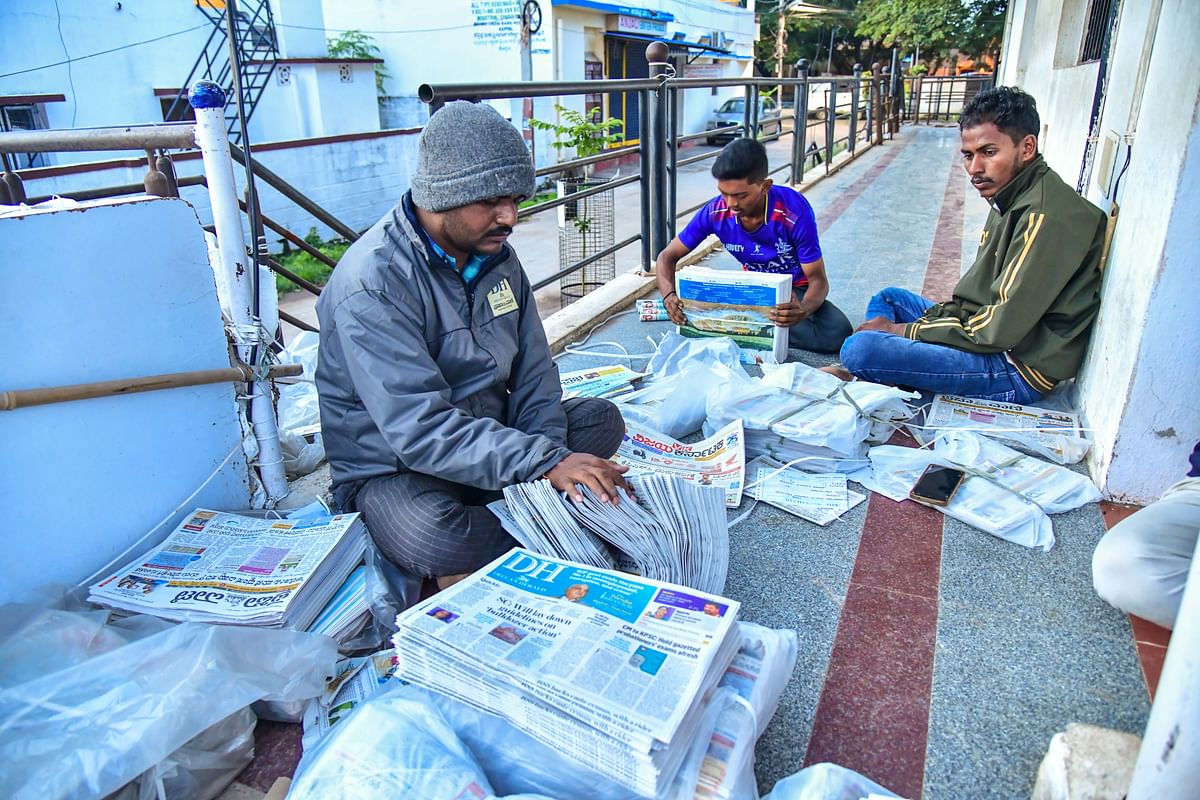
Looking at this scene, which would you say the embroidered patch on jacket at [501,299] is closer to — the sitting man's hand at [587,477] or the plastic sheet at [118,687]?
the sitting man's hand at [587,477]

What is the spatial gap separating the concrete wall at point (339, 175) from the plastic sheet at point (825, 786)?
30.4ft

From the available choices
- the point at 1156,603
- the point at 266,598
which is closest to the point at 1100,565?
the point at 1156,603

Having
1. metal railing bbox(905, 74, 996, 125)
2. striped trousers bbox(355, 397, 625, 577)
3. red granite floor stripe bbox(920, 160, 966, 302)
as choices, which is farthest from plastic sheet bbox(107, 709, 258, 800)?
metal railing bbox(905, 74, 996, 125)

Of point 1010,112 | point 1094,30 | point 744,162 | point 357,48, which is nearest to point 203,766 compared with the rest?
point 744,162

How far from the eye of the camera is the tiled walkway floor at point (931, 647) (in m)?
1.25

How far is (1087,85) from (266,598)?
4504mm

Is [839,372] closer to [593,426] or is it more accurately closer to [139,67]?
[593,426]

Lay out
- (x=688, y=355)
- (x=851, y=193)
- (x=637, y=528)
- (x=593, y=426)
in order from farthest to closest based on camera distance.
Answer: (x=851, y=193)
(x=688, y=355)
(x=593, y=426)
(x=637, y=528)

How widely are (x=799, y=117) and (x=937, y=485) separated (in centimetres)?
652

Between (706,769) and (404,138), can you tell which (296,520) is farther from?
(404,138)

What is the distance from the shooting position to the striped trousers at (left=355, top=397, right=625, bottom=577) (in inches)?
59.8

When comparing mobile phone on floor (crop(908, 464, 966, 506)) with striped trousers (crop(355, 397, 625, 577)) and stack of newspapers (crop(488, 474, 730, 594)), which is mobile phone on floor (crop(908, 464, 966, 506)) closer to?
stack of newspapers (crop(488, 474, 730, 594))

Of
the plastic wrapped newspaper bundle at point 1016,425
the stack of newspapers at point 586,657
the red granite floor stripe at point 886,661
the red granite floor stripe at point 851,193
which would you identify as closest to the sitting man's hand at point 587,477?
the stack of newspapers at point 586,657

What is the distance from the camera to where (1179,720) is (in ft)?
2.75
